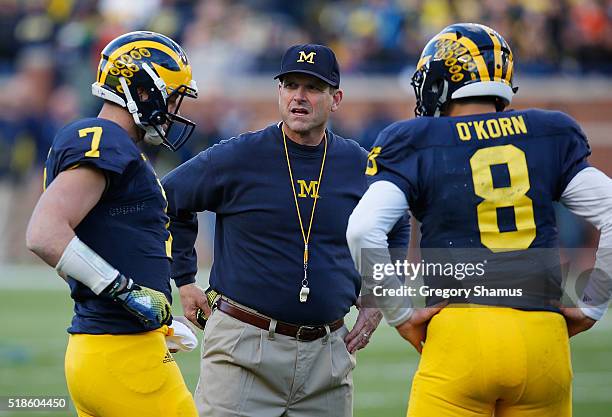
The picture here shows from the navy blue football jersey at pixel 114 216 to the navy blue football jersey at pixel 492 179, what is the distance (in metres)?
0.86

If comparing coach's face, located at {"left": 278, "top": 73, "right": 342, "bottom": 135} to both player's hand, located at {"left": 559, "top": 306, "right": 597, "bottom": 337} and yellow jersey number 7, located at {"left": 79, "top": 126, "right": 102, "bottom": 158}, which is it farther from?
player's hand, located at {"left": 559, "top": 306, "right": 597, "bottom": 337}

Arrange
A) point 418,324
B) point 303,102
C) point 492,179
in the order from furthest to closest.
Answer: point 303,102 < point 418,324 < point 492,179

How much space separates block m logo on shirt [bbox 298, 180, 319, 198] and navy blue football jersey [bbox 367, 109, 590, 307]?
101 cm

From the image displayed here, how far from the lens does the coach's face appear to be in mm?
4855

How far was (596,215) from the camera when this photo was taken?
12.6 feet

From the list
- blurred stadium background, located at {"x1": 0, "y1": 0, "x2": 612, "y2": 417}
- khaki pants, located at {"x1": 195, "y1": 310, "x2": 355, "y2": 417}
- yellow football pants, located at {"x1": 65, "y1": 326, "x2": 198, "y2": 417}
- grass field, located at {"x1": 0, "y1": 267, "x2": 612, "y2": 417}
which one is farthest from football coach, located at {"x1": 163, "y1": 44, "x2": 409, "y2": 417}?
blurred stadium background, located at {"x1": 0, "y1": 0, "x2": 612, "y2": 417}

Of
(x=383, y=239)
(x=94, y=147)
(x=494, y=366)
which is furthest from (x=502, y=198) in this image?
(x=94, y=147)

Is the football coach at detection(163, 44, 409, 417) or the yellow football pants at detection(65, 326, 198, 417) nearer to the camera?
the yellow football pants at detection(65, 326, 198, 417)

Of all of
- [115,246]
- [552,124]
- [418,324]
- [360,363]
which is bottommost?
[360,363]

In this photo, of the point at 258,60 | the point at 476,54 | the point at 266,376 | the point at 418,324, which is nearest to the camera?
the point at 418,324

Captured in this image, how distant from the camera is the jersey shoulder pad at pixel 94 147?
384 cm

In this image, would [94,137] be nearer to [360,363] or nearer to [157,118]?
[157,118]

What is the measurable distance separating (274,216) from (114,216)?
3.16 ft

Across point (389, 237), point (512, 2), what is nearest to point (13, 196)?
point (512, 2)
